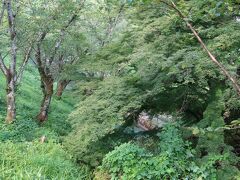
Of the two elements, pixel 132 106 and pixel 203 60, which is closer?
pixel 203 60

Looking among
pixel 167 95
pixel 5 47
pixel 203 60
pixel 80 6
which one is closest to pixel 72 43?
pixel 80 6

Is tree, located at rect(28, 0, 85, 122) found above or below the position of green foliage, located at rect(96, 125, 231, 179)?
above

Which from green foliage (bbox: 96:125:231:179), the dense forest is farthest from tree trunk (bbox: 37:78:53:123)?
green foliage (bbox: 96:125:231:179)

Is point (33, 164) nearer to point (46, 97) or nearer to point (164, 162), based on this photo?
point (164, 162)

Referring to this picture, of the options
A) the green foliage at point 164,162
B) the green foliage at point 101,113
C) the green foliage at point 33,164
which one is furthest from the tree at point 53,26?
the green foliage at point 164,162

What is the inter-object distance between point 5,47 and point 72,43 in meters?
3.24

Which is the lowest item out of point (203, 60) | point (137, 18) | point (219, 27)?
point (203, 60)

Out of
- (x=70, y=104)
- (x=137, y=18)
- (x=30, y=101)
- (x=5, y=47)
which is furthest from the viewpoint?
(x=70, y=104)

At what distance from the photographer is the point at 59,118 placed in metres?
13.3

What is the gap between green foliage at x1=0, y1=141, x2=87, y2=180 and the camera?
6.01 metres

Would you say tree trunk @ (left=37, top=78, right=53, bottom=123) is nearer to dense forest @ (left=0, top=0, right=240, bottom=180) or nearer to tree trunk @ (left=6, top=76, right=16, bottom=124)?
dense forest @ (left=0, top=0, right=240, bottom=180)

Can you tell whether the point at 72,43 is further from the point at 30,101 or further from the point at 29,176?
the point at 29,176

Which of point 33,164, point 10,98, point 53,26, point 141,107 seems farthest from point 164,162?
point 53,26

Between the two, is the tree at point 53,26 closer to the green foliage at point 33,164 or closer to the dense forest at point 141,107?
the dense forest at point 141,107
